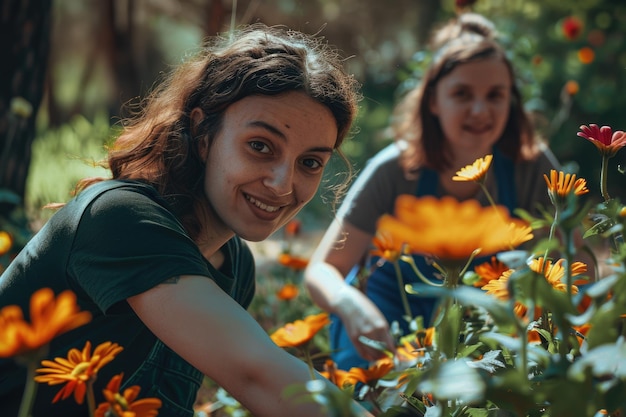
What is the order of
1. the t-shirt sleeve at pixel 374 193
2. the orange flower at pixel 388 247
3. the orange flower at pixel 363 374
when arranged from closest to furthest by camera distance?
the orange flower at pixel 363 374
the orange flower at pixel 388 247
the t-shirt sleeve at pixel 374 193

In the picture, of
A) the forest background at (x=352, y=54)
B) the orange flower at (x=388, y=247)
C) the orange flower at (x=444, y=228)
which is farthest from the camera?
the forest background at (x=352, y=54)

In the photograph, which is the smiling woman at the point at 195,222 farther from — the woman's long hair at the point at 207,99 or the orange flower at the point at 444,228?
the orange flower at the point at 444,228

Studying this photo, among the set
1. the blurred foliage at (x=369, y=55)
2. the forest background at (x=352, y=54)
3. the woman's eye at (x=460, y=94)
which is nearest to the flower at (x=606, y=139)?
the woman's eye at (x=460, y=94)

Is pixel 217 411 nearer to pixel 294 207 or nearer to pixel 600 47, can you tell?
pixel 294 207

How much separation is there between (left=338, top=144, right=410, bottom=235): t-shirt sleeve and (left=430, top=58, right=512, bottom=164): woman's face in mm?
183

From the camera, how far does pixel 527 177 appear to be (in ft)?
7.54

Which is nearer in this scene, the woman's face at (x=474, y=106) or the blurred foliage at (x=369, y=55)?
the woman's face at (x=474, y=106)

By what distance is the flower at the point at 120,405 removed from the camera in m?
0.69

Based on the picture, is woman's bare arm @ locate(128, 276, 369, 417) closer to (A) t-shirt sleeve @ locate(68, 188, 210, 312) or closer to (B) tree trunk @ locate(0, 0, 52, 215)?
(A) t-shirt sleeve @ locate(68, 188, 210, 312)

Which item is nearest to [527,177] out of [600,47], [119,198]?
[119,198]

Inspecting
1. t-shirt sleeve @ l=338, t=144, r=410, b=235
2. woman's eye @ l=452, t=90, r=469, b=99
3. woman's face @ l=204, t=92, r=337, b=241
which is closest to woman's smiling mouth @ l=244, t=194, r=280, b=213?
woman's face @ l=204, t=92, r=337, b=241

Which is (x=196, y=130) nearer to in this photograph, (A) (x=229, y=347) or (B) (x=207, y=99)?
(B) (x=207, y=99)

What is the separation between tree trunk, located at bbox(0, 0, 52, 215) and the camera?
8.79 ft

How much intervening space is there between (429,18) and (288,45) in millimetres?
5893
